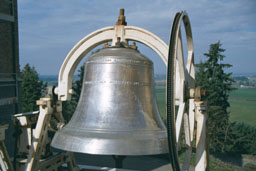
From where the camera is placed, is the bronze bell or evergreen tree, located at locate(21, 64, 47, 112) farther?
evergreen tree, located at locate(21, 64, 47, 112)

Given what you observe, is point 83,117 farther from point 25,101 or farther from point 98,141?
point 25,101

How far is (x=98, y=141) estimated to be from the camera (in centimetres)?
248

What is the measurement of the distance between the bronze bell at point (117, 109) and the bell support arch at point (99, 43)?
30 centimetres

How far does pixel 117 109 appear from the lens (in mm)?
2760

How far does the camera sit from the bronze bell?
2.54m

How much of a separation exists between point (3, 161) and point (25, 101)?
1620 cm

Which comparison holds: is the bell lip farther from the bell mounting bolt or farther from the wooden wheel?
the bell mounting bolt

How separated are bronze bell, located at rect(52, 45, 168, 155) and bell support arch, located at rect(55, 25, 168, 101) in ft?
0.98

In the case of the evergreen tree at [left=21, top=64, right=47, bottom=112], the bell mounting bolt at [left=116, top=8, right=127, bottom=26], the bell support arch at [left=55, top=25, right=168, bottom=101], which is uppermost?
the bell mounting bolt at [left=116, top=8, right=127, bottom=26]

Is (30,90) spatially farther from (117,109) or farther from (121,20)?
(117,109)

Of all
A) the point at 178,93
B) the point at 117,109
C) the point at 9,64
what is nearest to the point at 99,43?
the point at 117,109

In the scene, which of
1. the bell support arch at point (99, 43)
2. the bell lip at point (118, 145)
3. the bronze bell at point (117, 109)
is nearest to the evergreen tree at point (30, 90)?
the bell support arch at point (99, 43)

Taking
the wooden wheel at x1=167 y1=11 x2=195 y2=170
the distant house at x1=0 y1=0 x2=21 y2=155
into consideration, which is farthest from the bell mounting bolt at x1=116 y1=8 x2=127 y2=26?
the distant house at x1=0 y1=0 x2=21 y2=155

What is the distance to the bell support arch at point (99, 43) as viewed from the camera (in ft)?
10.7
